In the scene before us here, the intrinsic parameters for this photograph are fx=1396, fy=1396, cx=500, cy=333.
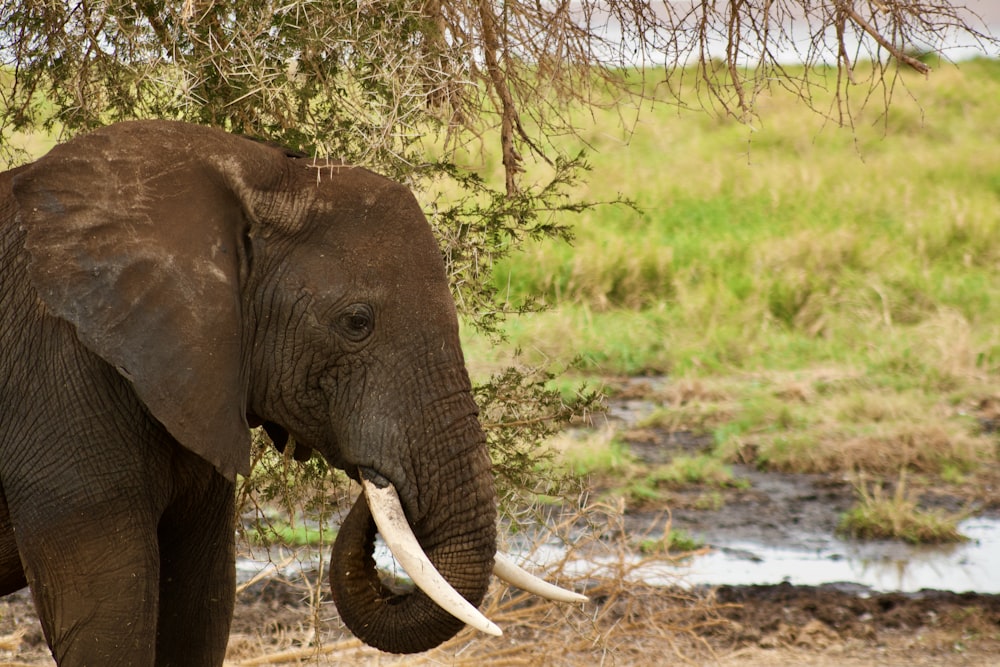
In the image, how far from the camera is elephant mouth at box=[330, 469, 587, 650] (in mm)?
3291

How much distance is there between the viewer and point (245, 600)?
610cm

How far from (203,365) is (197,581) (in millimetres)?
846

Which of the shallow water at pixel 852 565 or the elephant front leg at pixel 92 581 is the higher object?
the elephant front leg at pixel 92 581

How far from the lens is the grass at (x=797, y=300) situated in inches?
336

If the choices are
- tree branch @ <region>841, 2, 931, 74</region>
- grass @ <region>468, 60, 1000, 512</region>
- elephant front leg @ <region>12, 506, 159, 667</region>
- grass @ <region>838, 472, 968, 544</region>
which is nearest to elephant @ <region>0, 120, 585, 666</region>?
elephant front leg @ <region>12, 506, 159, 667</region>

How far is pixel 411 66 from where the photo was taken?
13.9 ft

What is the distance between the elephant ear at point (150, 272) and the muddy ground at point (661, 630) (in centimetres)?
180

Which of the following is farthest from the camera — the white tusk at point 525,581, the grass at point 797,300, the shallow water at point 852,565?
the grass at point 797,300

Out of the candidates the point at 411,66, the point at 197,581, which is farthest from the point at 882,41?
the point at 197,581

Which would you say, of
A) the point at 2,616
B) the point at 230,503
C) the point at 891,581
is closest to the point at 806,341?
the point at 891,581

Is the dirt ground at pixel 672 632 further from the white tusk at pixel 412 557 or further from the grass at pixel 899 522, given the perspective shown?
the white tusk at pixel 412 557

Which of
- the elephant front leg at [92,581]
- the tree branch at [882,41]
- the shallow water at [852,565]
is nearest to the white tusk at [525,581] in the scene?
the elephant front leg at [92,581]

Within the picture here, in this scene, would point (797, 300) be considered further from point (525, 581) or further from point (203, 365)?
point (203, 365)

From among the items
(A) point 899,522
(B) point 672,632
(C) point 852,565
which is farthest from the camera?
(A) point 899,522
